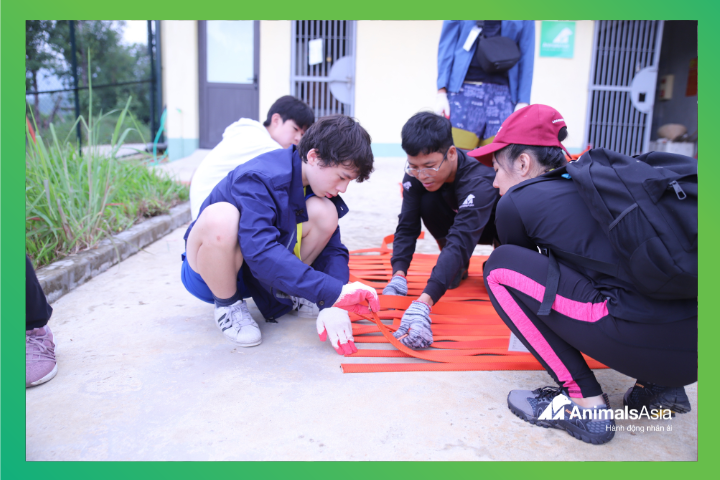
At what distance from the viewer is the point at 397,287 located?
218 cm

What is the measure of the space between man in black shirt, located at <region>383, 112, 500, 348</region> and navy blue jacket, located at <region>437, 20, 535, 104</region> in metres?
0.93

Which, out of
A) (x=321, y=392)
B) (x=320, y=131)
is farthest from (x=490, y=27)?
(x=321, y=392)

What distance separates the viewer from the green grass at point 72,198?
2303 millimetres

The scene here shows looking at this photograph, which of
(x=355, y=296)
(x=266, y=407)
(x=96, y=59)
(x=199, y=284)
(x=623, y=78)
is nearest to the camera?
(x=266, y=407)

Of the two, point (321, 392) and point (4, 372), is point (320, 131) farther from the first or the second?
point (4, 372)

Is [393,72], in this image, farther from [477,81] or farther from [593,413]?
[593,413]

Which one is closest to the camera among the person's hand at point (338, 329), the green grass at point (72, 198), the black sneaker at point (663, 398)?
the black sneaker at point (663, 398)

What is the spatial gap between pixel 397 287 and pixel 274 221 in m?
0.74

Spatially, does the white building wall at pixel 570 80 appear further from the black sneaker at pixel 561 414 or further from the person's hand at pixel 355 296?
the black sneaker at pixel 561 414

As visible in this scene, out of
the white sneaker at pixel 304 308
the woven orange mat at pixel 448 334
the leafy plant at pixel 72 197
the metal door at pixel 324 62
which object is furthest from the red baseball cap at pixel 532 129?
the metal door at pixel 324 62

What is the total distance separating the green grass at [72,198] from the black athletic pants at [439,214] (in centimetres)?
158

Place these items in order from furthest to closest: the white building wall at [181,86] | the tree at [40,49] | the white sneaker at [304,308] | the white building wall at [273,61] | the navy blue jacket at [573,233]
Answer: the tree at [40,49]
the white building wall at [273,61]
the white building wall at [181,86]
the white sneaker at [304,308]
the navy blue jacket at [573,233]

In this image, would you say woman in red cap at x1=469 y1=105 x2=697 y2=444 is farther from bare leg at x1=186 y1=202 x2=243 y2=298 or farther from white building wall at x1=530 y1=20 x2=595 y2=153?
white building wall at x1=530 y1=20 x2=595 y2=153

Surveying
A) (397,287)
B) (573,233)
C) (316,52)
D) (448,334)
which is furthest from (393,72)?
(573,233)
